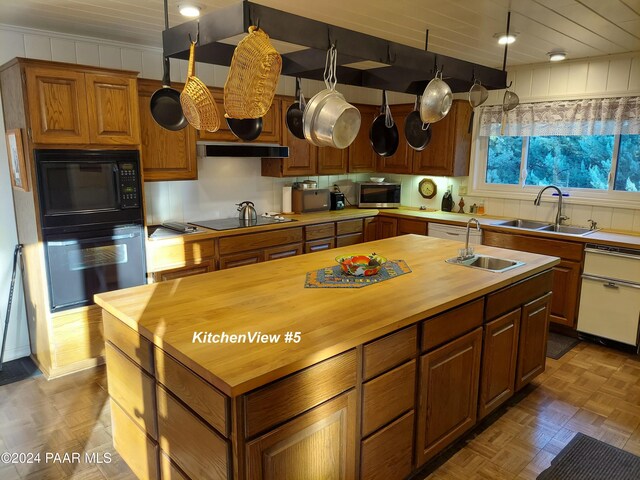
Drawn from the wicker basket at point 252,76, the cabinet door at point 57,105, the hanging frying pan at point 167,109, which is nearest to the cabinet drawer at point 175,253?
the cabinet door at point 57,105

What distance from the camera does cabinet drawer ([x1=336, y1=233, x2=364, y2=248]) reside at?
480 centimetres

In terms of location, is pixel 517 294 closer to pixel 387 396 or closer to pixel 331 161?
pixel 387 396

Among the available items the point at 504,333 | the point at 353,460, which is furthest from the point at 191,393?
the point at 504,333

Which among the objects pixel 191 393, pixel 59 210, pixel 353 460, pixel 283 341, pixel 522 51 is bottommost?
pixel 353 460

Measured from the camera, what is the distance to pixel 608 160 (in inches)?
162

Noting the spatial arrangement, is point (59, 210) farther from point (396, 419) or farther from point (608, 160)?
point (608, 160)

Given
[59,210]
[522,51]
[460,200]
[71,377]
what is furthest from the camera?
[460,200]

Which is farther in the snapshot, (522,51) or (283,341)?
(522,51)

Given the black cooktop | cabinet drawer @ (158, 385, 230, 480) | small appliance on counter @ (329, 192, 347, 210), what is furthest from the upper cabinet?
small appliance on counter @ (329, 192, 347, 210)

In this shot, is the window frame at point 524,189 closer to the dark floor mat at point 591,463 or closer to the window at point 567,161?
the window at point 567,161

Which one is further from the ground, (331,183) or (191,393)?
(331,183)

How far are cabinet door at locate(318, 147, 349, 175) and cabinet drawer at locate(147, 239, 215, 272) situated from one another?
5.74 ft

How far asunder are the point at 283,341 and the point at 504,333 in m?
1.49

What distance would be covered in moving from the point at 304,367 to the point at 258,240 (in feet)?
8.59
